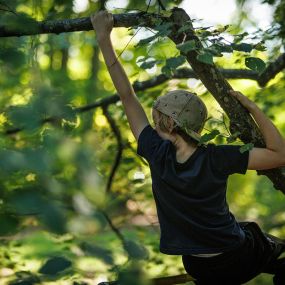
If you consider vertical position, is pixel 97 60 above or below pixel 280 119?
above

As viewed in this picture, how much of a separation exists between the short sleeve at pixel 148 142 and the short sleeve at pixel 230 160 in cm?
27

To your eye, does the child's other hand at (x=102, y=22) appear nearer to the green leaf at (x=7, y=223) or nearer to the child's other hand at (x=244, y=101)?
the child's other hand at (x=244, y=101)

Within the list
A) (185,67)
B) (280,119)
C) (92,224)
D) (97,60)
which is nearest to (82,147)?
(92,224)

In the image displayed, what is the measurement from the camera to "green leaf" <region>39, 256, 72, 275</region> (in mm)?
1258

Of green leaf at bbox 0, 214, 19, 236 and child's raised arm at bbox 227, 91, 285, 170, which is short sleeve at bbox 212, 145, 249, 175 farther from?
green leaf at bbox 0, 214, 19, 236

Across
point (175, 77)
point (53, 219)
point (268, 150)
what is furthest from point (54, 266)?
point (175, 77)

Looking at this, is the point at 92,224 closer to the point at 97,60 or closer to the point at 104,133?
the point at 104,133

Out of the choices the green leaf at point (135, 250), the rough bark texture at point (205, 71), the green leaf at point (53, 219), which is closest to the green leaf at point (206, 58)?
the rough bark texture at point (205, 71)

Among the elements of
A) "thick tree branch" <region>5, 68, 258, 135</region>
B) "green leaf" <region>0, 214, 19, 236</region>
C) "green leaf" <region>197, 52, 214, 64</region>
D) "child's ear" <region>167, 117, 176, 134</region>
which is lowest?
"green leaf" <region>0, 214, 19, 236</region>

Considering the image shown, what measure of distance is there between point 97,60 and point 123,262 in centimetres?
989

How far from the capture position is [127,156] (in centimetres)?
452

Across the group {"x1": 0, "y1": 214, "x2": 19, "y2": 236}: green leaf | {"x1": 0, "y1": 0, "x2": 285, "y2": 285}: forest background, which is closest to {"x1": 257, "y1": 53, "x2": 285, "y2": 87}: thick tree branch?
{"x1": 0, "y1": 0, "x2": 285, "y2": 285}: forest background

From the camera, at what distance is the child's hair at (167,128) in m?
2.46

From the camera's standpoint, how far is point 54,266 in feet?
4.15
